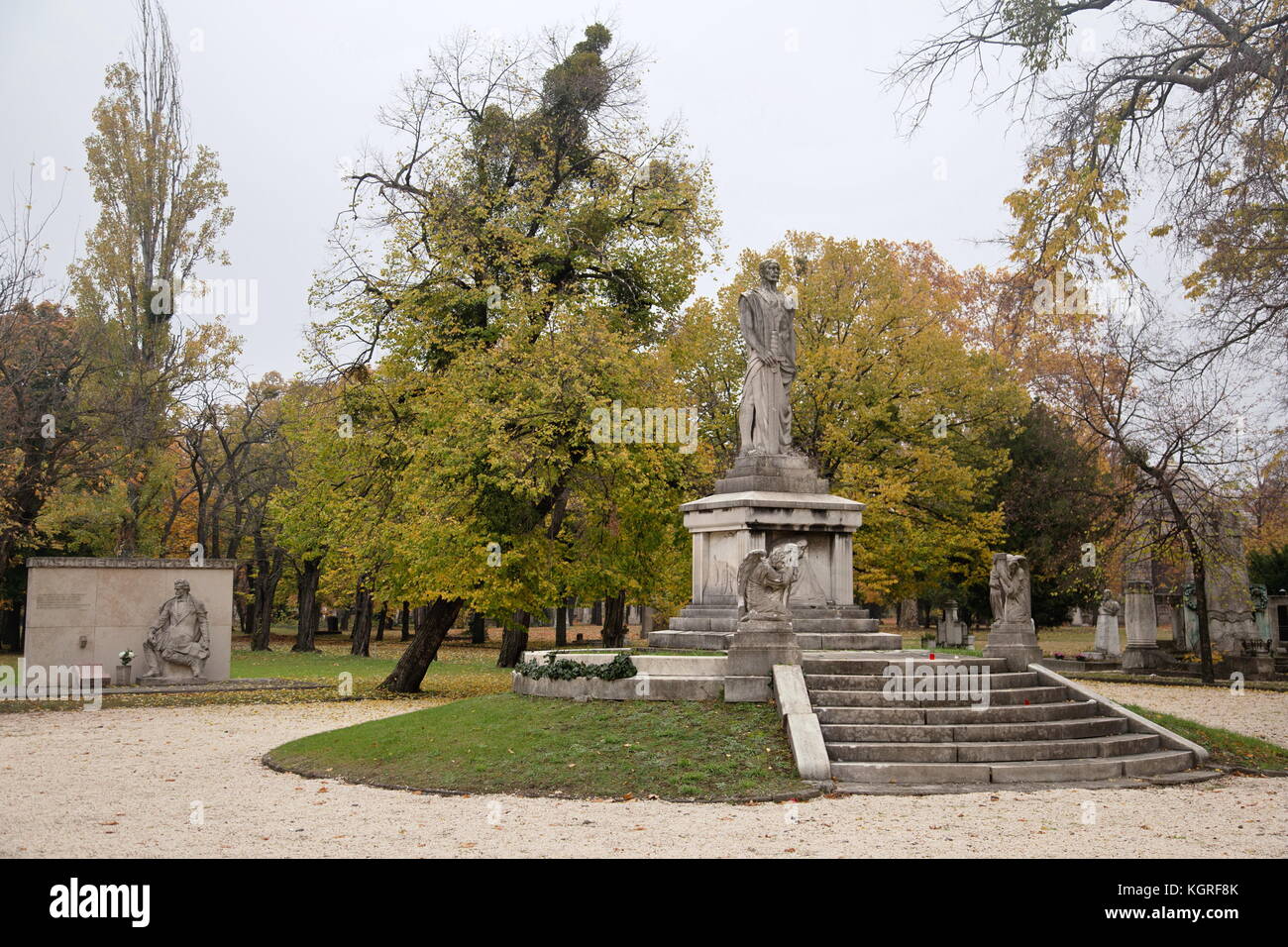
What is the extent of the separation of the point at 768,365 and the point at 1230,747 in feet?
25.3

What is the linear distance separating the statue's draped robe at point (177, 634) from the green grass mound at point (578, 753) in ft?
40.5

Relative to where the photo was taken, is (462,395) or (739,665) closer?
(739,665)

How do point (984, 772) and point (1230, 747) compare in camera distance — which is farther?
point (1230, 747)

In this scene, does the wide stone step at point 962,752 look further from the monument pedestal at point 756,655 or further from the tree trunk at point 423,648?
the tree trunk at point 423,648

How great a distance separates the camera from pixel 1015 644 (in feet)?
44.8

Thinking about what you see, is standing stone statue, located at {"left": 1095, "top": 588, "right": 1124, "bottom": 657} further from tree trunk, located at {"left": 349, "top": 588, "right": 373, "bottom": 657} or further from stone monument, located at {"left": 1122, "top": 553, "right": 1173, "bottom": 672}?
tree trunk, located at {"left": 349, "top": 588, "right": 373, "bottom": 657}

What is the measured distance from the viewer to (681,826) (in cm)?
852

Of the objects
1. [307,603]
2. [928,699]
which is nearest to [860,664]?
[928,699]

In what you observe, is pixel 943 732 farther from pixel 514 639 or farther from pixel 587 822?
pixel 514 639

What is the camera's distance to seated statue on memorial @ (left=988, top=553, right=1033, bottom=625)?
1413 cm

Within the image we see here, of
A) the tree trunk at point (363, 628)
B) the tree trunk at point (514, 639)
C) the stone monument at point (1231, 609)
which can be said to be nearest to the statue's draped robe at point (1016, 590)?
the tree trunk at point (514, 639)

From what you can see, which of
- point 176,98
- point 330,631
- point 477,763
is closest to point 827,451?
point 477,763

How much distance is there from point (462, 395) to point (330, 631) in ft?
140

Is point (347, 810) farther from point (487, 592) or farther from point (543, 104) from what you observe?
point (543, 104)
